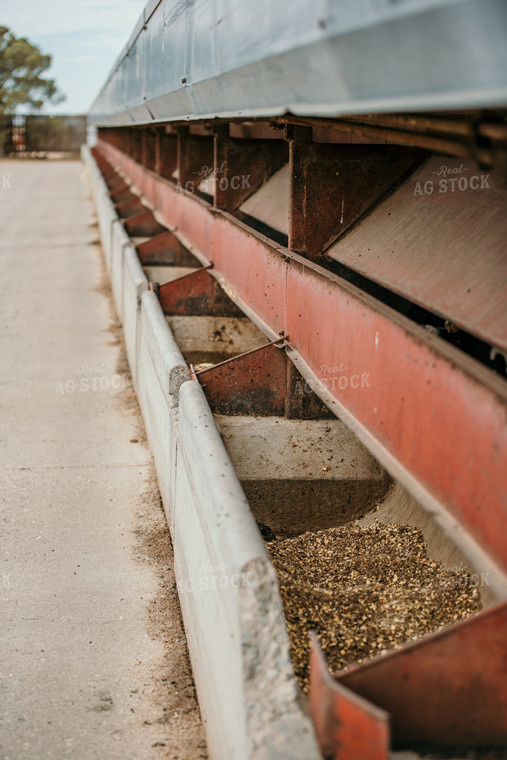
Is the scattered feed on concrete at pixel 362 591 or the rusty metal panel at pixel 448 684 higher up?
the rusty metal panel at pixel 448 684

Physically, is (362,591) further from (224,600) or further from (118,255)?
(118,255)

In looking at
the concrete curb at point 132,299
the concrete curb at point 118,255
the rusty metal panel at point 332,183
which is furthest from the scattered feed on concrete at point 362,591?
the concrete curb at point 118,255

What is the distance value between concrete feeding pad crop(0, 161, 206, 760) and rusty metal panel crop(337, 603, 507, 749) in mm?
1156

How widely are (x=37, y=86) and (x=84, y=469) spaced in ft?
199

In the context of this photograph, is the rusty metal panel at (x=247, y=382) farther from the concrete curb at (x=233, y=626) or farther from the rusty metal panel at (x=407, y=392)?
the concrete curb at (x=233, y=626)

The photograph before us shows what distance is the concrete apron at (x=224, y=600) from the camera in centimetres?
223

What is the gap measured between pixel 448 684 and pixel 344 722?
0.32m

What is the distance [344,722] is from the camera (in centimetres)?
201

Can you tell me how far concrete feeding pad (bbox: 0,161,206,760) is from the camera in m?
3.20

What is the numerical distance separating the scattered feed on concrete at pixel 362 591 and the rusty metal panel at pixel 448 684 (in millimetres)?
803

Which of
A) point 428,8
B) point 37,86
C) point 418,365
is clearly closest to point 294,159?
point 418,365

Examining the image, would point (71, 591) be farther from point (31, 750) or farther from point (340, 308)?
point (340, 308)

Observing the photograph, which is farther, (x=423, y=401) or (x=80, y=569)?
(x=80, y=569)

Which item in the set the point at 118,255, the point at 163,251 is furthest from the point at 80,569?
the point at 118,255
